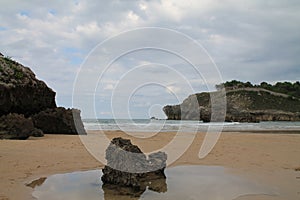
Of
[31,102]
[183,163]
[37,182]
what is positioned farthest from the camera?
[31,102]

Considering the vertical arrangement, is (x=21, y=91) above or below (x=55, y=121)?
above

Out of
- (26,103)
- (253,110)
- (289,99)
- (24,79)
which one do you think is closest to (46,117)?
(26,103)

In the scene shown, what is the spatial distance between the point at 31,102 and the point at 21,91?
125 cm

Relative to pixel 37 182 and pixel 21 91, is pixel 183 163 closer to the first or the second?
pixel 37 182

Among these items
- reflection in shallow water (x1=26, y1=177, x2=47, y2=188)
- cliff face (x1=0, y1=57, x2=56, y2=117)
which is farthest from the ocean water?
reflection in shallow water (x1=26, y1=177, x2=47, y2=188)

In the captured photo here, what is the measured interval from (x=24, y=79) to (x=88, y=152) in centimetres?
926

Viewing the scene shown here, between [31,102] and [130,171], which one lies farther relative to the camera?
[31,102]

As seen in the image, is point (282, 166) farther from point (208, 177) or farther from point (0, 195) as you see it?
point (0, 195)

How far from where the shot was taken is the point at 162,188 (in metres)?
6.12

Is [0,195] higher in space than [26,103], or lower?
lower

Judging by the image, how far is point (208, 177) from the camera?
23.7ft

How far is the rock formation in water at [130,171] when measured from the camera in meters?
6.11

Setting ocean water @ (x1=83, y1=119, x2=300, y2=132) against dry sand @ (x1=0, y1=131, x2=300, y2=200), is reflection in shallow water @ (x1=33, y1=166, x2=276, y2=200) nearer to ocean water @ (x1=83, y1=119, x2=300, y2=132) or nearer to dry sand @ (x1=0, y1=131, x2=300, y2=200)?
dry sand @ (x1=0, y1=131, x2=300, y2=200)

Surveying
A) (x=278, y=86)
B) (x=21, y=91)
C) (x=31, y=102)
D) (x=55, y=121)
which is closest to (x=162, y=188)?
(x=21, y=91)
